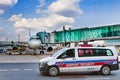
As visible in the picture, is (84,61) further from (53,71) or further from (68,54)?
(53,71)

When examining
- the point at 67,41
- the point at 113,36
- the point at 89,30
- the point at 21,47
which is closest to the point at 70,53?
the point at 21,47

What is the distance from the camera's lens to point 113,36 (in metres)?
71.4

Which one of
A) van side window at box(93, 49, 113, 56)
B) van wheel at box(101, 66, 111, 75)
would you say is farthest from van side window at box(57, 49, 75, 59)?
van wheel at box(101, 66, 111, 75)

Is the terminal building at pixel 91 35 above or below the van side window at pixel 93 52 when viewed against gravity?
above

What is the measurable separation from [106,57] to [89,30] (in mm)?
66328

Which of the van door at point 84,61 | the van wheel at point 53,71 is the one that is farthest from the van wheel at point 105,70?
the van wheel at point 53,71

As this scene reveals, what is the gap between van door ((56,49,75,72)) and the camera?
17.1 metres

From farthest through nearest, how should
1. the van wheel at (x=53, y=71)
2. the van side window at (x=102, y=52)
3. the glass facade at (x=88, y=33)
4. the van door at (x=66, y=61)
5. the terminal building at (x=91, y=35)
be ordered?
1. the glass facade at (x=88, y=33)
2. the terminal building at (x=91, y=35)
3. the van side window at (x=102, y=52)
4. the van door at (x=66, y=61)
5. the van wheel at (x=53, y=71)

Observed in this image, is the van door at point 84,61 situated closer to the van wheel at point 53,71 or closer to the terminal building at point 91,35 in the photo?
the van wheel at point 53,71

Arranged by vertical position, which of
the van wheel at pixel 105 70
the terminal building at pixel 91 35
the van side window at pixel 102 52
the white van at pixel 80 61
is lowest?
the van wheel at pixel 105 70

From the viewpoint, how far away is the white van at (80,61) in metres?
17.1

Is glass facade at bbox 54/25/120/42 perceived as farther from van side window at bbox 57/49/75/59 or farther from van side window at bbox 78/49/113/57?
van side window at bbox 57/49/75/59

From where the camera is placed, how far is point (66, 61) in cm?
1712

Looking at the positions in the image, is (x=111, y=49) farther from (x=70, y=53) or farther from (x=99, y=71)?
(x=70, y=53)
